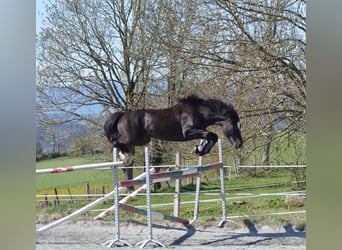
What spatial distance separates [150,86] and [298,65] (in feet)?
3.27

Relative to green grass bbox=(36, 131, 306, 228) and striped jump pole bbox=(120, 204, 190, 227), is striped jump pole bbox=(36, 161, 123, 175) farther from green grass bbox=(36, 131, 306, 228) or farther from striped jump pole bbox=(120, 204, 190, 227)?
striped jump pole bbox=(120, 204, 190, 227)

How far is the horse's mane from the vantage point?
3291 millimetres

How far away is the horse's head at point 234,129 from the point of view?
328 cm

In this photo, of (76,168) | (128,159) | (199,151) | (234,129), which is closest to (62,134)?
(76,168)

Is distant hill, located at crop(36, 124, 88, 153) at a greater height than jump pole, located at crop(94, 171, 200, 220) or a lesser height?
greater

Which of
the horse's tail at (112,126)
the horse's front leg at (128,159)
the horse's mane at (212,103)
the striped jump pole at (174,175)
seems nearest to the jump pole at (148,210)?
the striped jump pole at (174,175)

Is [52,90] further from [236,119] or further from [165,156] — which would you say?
[236,119]

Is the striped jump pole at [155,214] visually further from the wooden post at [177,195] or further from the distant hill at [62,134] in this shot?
the distant hill at [62,134]

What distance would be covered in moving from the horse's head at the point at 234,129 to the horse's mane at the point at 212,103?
1.5 inches

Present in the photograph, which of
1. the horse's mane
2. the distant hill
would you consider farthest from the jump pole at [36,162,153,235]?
the horse's mane

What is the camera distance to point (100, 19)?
3457mm

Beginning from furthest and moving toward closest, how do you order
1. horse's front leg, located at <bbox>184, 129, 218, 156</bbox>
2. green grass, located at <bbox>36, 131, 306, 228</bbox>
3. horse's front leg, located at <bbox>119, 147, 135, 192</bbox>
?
horse's front leg, located at <bbox>119, 147, 135, 192</bbox>
horse's front leg, located at <bbox>184, 129, 218, 156</bbox>
green grass, located at <bbox>36, 131, 306, 228</bbox>
